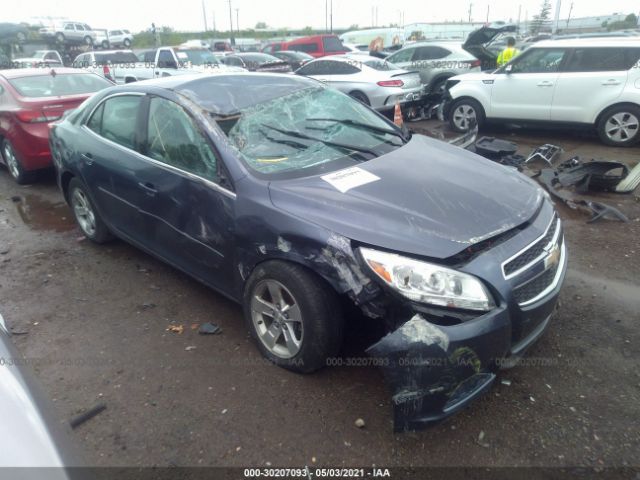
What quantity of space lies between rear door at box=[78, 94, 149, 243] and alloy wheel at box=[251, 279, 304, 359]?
136cm

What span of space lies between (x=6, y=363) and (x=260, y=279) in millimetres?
1358

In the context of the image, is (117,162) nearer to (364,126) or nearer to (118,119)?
(118,119)

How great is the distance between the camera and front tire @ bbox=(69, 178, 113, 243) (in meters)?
4.33

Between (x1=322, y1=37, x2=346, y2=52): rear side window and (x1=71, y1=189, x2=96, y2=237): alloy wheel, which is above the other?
(x1=322, y1=37, x2=346, y2=52): rear side window

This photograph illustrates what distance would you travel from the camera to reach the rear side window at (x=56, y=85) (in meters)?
6.33

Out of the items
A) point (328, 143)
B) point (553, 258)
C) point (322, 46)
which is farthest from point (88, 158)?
point (322, 46)

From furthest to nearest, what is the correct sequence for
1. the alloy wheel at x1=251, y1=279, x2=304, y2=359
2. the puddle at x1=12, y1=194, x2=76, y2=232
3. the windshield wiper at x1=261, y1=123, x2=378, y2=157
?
the puddle at x1=12, y1=194, x2=76, y2=232 < the windshield wiper at x1=261, y1=123, x2=378, y2=157 < the alloy wheel at x1=251, y1=279, x2=304, y2=359

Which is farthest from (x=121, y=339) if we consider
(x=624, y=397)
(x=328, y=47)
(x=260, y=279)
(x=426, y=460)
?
(x=328, y=47)

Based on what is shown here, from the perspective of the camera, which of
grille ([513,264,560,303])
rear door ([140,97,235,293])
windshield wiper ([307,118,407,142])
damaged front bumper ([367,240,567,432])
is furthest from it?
windshield wiper ([307,118,407,142])

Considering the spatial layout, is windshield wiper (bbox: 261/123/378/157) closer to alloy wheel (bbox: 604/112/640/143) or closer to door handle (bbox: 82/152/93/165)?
door handle (bbox: 82/152/93/165)

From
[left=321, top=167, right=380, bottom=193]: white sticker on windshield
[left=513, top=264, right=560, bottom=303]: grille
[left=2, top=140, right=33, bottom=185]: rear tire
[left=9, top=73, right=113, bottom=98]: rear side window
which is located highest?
[left=9, top=73, right=113, bottom=98]: rear side window

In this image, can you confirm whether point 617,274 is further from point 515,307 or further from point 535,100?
point 535,100

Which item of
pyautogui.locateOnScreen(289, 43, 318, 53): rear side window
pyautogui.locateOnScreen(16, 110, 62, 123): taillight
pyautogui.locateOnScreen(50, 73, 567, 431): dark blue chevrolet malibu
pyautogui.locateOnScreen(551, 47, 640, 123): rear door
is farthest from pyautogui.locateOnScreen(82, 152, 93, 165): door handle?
pyautogui.locateOnScreen(289, 43, 318, 53): rear side window

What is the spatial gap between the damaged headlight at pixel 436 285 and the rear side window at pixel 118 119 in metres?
2.43
